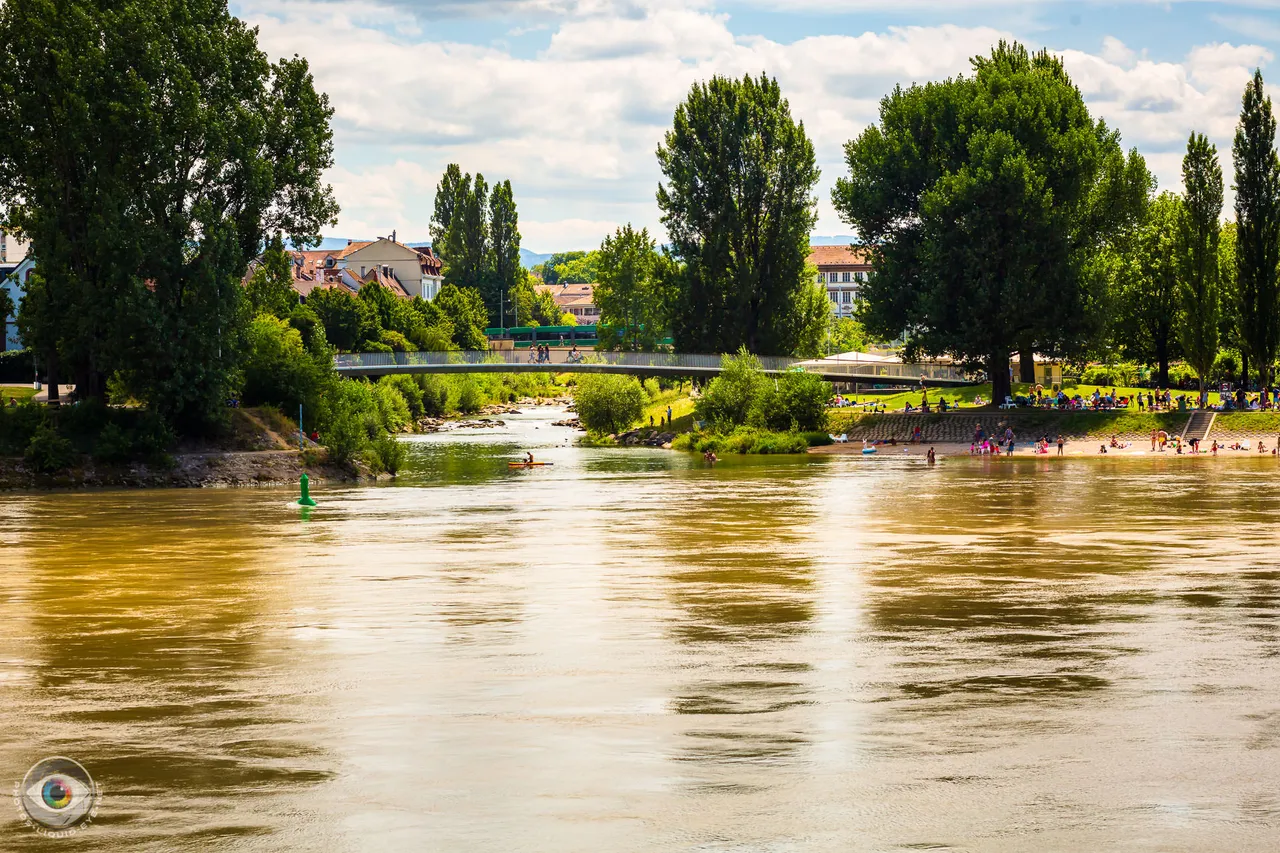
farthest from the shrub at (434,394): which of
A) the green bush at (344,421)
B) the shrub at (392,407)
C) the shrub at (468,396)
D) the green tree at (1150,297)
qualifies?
the green tree at (1150,297)

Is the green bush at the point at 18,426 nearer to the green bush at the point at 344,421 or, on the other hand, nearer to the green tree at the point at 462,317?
the green bush at the point at 344,421

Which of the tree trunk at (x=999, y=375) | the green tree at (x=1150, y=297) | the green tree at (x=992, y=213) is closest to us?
the green tree at (x=992, y=213)

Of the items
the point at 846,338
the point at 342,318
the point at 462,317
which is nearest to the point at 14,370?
the point at 342,318

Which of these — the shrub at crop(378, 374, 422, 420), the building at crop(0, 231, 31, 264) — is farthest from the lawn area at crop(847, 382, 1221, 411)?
the building at crop(0, 231, 31, 264)

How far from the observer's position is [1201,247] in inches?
3615

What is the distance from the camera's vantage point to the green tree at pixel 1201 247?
3605 inches

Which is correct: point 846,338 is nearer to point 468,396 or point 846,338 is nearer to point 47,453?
point 468,396

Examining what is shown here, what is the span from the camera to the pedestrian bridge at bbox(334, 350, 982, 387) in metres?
109

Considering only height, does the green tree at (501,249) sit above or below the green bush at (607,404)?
above

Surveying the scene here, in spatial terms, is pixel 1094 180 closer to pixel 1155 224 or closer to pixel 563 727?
pixel 1155 224

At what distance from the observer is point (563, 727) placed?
19.9 m

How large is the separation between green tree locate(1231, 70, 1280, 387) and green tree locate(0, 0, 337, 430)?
57.7 m

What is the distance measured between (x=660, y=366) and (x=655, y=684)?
9136 centimetres

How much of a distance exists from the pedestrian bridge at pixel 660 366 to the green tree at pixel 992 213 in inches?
277
